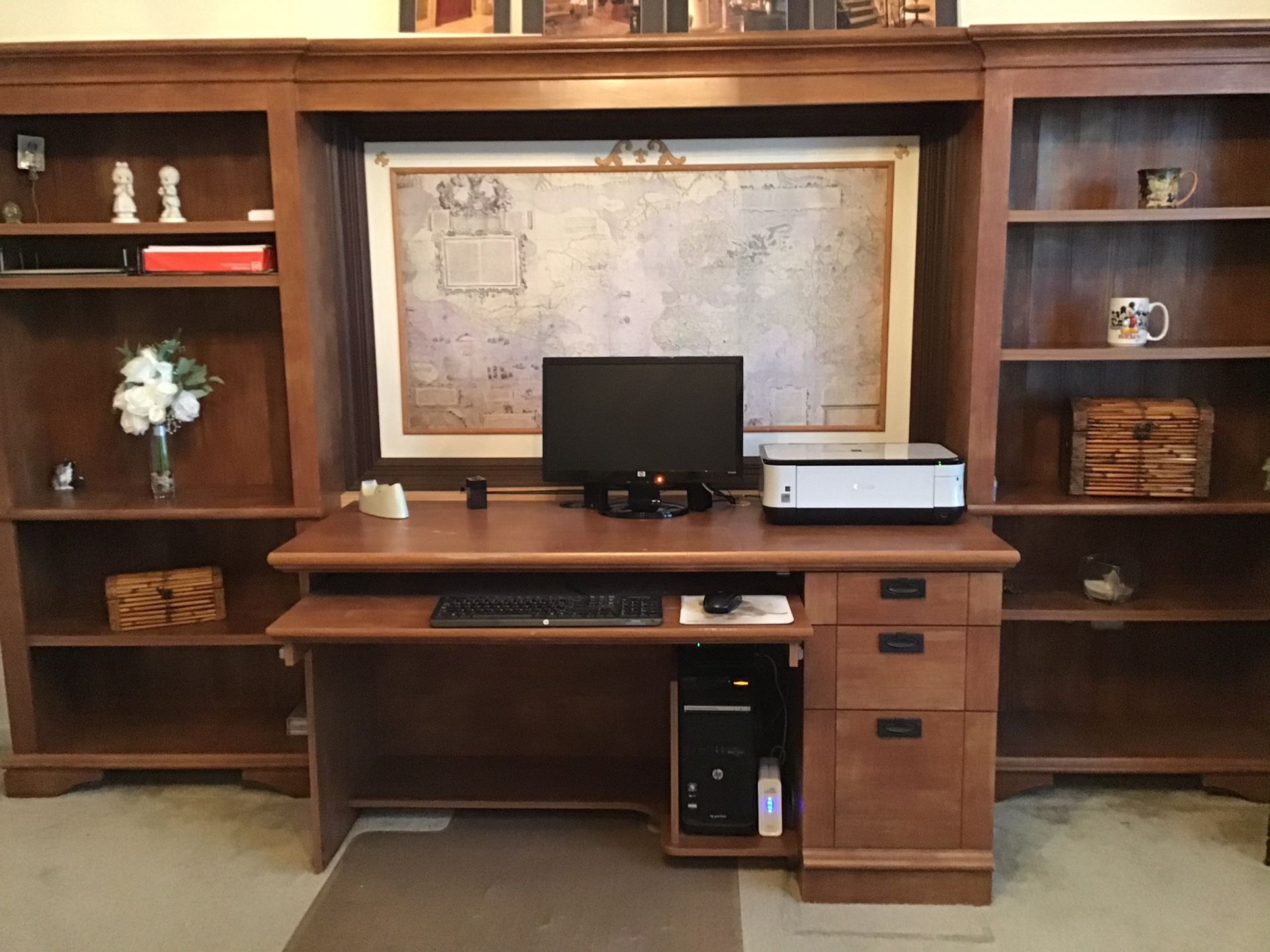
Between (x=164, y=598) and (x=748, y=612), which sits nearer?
(x=748, y=612)

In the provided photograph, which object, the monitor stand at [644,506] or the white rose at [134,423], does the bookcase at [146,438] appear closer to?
the white rose at [134,423]

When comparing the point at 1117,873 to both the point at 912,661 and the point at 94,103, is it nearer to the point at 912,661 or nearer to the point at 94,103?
the point at 912,661

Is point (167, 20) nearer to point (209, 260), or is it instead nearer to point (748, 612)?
point (209, 260)

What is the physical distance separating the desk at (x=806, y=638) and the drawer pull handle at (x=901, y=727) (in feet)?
0.04

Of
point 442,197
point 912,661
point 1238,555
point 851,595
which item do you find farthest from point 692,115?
point 1238,555

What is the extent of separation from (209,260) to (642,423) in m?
1.20

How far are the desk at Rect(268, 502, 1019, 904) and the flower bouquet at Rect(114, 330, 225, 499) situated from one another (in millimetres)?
564

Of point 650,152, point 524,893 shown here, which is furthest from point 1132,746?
point 650,152

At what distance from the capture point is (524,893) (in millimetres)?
2354

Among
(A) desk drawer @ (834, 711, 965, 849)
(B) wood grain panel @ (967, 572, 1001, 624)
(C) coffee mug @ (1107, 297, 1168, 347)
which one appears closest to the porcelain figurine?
(A) desk drawer @ (834, 711, 965, 849)

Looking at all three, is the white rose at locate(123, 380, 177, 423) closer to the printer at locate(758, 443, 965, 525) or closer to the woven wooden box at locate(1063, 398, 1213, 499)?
the printer at locate(758, 443, 965, 525)

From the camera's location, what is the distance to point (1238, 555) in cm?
289

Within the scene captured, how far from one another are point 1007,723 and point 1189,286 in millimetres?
1330

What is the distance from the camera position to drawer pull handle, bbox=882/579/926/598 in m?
2.24
